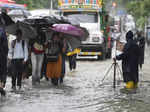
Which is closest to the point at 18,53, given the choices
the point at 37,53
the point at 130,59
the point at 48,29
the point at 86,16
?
the point at 37,53

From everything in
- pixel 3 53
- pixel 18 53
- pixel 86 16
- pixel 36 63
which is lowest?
pixel 36 63

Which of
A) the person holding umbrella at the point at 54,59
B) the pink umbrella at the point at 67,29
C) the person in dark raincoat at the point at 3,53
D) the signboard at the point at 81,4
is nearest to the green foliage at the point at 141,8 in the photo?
the signboard at the point at 81,4

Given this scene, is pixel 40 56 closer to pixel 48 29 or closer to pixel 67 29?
pixel 48 29

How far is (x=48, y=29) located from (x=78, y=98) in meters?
3.38

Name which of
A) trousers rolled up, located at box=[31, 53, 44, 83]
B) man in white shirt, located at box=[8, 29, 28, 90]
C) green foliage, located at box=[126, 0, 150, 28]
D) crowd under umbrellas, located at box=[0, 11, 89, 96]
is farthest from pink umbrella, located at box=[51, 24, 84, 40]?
green foliage, located at box=[126, 0, 150, 28]

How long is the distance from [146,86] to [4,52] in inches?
216

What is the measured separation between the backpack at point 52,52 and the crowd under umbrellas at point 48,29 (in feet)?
1.37

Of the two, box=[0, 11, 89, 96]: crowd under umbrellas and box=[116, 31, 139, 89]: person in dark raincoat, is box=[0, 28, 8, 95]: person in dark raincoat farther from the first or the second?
box=[116, 31, 139, 89]: person in dark raincoat

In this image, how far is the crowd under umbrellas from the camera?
13.0 metres

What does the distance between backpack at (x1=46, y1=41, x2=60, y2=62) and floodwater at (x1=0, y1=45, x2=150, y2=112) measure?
817 millimetres

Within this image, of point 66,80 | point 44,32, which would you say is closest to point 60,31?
point 44,32

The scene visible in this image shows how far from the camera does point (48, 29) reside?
47.1ft

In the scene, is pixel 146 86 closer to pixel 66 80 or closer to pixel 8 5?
pixel 66 80

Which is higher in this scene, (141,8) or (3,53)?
(141,8)
